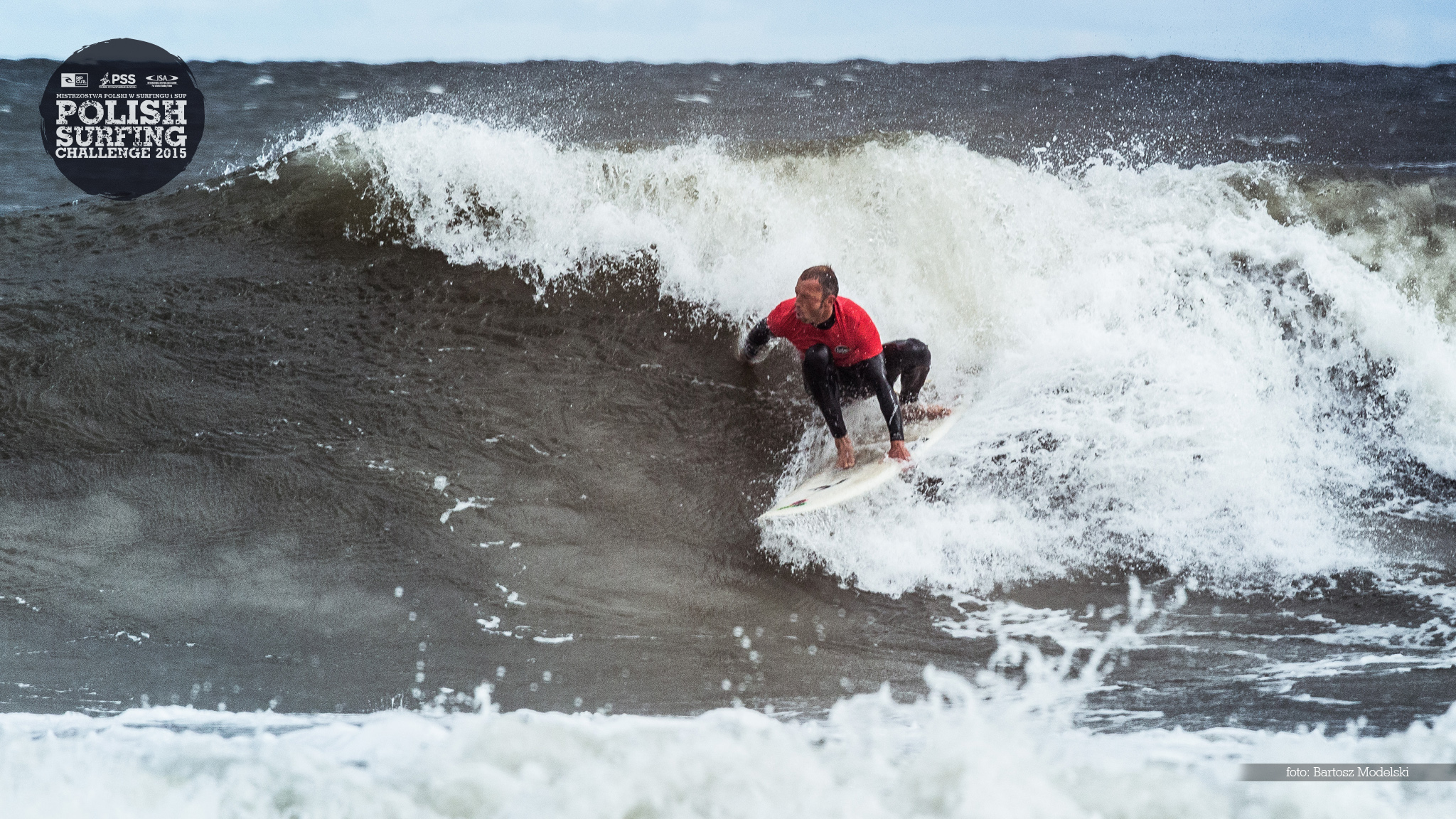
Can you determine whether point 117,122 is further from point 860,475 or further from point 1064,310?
point 1064,310

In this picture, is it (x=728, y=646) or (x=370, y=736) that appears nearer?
(x=370, y=736)

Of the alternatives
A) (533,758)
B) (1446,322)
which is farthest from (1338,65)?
(533,758)

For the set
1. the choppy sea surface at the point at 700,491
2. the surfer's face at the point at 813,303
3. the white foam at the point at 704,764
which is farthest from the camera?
the surfer's face at the point at 813,303

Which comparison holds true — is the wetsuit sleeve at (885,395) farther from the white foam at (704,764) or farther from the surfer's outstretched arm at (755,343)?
the white foam at (704,764)

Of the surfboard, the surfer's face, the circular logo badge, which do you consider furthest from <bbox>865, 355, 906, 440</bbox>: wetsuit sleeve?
the circular logo badge

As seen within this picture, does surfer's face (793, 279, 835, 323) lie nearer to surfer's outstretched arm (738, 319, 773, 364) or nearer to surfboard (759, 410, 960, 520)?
surfer's outstretched arm (738, 319, 773, 364)

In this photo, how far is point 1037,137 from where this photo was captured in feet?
26.6

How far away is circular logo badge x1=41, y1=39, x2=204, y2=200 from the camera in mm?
6930

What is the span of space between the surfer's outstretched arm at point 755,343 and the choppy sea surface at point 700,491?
0.42 ft

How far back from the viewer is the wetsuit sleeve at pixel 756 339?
14.0 ft

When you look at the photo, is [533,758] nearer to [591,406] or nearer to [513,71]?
[591,406]

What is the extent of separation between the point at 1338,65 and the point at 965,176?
8553 millimetres

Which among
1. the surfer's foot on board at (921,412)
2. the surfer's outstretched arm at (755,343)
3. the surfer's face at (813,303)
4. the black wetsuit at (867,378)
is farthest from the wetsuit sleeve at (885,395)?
the surfer's outstretched arm at (755,343)

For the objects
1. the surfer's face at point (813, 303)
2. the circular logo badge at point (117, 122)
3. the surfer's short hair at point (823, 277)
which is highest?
the circular logo badge at point (117, 122)
